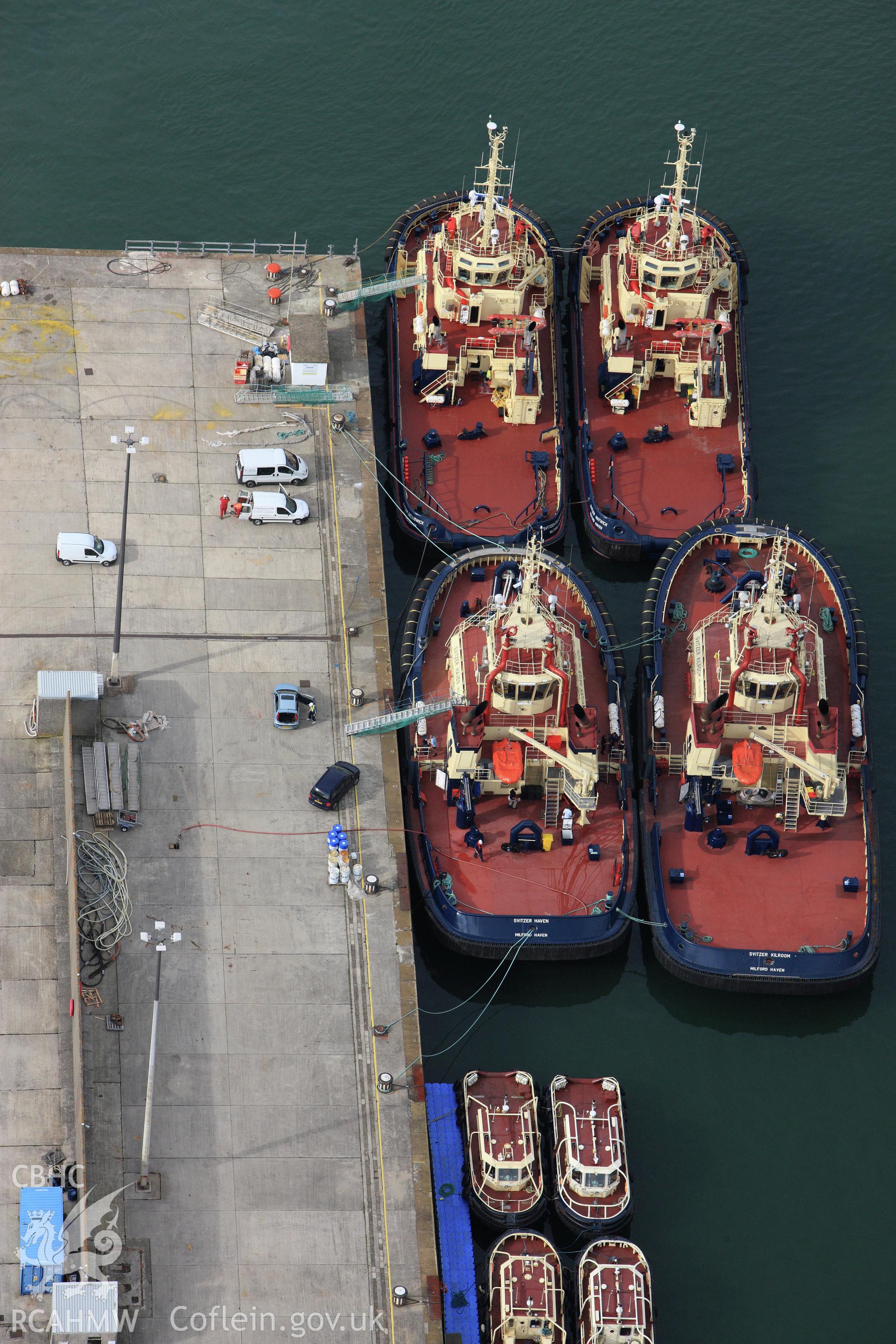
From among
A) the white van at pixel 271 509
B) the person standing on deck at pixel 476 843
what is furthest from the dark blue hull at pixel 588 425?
the person standing on deck at pixel 476 843

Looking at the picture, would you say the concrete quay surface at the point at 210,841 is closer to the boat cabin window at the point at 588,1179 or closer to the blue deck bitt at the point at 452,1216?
the blue deck bitt at the point at 452,1216

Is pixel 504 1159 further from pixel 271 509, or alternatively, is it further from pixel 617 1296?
pixel 271 509

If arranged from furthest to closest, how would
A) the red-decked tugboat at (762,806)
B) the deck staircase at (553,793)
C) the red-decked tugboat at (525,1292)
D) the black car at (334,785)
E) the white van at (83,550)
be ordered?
the white van at (83,550), the deck staircase at (553,793), the black car at (334,785), the red-decked tugboat at (762,806), the red-decked tugboat at (525,1292)

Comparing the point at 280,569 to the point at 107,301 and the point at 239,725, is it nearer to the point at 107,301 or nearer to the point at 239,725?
the point at 239,725

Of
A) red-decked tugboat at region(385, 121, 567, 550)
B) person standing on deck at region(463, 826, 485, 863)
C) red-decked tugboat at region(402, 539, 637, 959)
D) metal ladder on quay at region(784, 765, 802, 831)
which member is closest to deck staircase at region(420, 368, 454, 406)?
red-decked tugboat at region(385, 121, 567, 550)

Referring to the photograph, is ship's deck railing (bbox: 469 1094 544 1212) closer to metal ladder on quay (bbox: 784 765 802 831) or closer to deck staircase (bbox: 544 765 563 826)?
deck staircase (bbox: 544 765 563 826)

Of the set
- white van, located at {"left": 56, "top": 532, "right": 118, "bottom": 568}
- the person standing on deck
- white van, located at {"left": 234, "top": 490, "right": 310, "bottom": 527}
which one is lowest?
the person standing on deck
